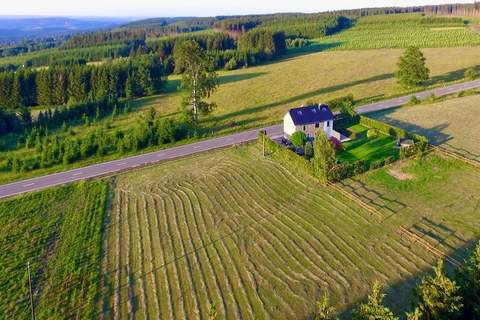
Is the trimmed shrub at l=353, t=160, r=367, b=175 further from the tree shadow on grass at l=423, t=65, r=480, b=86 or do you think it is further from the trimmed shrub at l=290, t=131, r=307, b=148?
the tree shadow on grass at l=423, t=65, r=480, b=86

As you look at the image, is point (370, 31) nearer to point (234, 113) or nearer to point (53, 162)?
point (234, 113)

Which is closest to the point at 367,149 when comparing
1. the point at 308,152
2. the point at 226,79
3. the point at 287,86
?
the point at 308,152

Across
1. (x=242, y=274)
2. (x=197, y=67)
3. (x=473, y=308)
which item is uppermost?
(x=197, y=67)

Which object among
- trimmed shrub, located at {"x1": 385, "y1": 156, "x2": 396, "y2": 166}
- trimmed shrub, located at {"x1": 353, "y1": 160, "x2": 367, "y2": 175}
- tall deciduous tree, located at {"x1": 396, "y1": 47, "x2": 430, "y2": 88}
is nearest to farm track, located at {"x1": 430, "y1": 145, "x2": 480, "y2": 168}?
trimmed shrub, located at {"x1": 385, "y1": 156, "x2": 396, "y2": 166}

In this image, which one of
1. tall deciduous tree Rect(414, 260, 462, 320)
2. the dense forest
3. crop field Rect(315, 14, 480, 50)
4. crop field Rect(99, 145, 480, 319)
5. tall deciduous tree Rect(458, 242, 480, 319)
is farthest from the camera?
crop field Rect(315, 14, 480, 50)

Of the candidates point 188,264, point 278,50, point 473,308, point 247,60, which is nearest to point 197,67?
point 188,264
